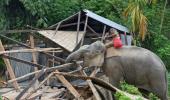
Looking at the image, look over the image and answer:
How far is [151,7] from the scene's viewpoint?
20828 millimetres

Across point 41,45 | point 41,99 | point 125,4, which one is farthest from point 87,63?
point 125,4

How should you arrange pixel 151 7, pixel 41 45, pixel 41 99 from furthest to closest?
pixel 151 7 → pixel 41 45 → pixel 41 99

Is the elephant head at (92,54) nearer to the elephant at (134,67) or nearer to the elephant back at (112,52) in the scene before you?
the elephant at (134,67)

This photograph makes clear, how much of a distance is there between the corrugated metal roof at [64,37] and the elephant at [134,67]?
147 centimetres

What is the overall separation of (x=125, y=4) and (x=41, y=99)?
1110 cm

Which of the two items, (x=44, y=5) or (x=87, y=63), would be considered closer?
(x=87, y=63)

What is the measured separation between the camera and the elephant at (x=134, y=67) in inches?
392

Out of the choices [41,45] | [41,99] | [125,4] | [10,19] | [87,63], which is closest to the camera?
[41,99]

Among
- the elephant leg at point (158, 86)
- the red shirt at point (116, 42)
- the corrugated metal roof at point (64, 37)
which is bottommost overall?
the elephant leg at point (158, 86)

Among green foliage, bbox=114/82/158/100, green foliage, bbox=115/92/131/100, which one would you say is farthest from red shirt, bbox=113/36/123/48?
green foliage, bbox=115/92/131/100

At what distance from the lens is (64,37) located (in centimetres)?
1241

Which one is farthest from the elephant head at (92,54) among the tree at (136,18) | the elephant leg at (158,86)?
the tree at (136,18)

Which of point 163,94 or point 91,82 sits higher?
point 91,82

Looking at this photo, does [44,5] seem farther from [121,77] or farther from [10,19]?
[121,77]
